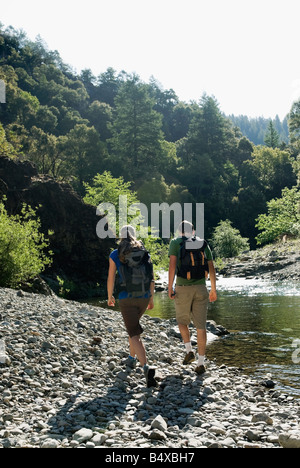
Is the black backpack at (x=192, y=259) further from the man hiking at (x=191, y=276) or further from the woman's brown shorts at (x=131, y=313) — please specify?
the woman's brown shorts at (x=131, y=313)

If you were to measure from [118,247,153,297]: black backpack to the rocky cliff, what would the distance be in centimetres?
2409

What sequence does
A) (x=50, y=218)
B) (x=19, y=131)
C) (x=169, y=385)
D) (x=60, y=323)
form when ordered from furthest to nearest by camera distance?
(x=19, y=131) < (x=50, y=218) < (x=60, y=323) < (x=169, y=385)

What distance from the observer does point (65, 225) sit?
32.6m

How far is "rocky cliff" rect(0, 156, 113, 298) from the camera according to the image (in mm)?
31531

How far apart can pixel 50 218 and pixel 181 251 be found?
84.2 ft

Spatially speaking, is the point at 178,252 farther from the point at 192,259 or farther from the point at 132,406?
the point at 132,406

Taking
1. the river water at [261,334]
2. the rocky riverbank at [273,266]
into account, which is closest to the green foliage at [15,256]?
the river water at [261,334]

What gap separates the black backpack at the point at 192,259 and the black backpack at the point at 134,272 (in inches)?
37.6

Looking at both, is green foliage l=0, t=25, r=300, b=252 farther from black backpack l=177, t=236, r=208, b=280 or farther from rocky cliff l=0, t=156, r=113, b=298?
black backpack l=177, t=236, r=208, b=280

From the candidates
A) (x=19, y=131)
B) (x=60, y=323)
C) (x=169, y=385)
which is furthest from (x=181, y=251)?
(x=19, y=131)

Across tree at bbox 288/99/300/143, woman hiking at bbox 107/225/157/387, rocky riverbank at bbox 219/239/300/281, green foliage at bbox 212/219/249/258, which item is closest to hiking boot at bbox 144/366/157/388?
woman hiking at bbox 107/225/157/387
